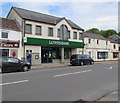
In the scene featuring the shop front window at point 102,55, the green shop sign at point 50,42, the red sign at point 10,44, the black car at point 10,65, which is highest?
the green shop sign at point 50,42

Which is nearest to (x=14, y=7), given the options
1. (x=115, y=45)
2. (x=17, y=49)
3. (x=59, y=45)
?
(x=17, y=49)

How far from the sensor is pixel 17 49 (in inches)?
834

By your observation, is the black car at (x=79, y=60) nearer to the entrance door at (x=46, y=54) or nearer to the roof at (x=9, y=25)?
the entrance door at (x=46, y=54)

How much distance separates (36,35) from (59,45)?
15.9 ft

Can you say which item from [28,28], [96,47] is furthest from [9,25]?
[96,47]

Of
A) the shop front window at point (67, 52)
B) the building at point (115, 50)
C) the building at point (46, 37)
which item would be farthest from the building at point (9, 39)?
the building at point (115, 50)

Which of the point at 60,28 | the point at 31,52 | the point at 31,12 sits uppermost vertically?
the point at 31,12

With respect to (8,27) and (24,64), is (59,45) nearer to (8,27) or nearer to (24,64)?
(8,27)

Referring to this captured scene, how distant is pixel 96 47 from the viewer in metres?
37.2

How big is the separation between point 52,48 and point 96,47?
14371mm

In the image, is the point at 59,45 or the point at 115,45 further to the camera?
the point at 115,45

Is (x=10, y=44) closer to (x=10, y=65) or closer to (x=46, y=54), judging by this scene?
(x=10, y=65)

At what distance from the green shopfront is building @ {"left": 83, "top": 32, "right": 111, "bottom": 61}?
4.09 meters

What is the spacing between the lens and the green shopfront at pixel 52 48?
22981mm
